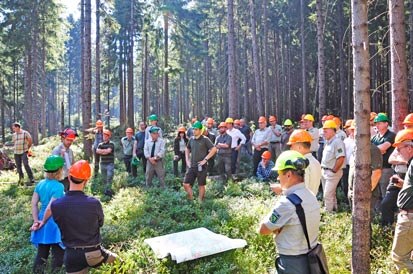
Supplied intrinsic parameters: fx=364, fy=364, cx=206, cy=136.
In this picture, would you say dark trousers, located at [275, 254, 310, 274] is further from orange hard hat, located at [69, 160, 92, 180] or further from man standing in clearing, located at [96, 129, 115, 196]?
man standing in clearing, located at [96, 129, 115, 196]

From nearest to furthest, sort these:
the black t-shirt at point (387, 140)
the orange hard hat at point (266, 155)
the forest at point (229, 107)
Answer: the forest at point (229, 107) < the black t-shirt at point (387, 140) < the orange hard hat at point (266, 155)

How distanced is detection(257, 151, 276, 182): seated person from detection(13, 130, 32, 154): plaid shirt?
8.02 meters

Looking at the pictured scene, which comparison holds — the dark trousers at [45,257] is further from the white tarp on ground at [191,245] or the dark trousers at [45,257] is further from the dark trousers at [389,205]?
the dark trousers at [389,205]

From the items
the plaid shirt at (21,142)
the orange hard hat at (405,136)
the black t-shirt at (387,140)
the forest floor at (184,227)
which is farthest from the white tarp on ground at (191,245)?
the plaid shirt at (21,142)

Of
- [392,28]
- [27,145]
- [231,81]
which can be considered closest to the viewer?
[392,28]

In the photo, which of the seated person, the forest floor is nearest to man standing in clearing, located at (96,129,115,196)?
the forest floor

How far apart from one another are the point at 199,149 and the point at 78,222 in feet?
17.3

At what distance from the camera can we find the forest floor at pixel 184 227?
5.62 metres

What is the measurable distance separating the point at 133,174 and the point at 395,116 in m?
8.92

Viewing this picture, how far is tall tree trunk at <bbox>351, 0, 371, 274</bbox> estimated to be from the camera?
4348mm

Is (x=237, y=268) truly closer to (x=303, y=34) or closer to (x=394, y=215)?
(x=394, y=215)

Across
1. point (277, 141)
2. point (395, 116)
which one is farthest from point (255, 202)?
point (277, 141)

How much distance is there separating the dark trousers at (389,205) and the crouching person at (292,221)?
3.47 meters

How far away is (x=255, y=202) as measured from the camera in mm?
8828
